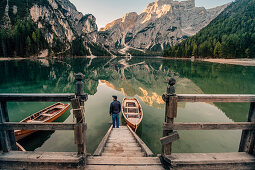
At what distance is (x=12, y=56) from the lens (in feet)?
292

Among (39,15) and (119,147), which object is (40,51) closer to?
(39,15)

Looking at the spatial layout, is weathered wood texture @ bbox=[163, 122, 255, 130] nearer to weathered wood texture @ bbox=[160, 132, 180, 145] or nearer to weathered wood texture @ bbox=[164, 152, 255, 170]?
weathered wood texture @ bbox=[160, 132, 180, 145]

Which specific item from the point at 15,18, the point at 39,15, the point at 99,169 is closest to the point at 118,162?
the point at 99,169

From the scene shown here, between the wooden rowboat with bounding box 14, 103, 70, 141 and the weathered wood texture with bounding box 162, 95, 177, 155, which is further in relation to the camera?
the wooden rowboat with bounding box 14, 103, 70, 141

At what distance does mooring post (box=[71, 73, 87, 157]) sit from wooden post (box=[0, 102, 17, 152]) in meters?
2.46

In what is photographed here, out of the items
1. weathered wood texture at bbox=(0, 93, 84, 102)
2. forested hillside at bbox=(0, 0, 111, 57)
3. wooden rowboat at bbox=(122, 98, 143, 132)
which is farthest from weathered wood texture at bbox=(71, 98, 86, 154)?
forested hillside at bbox=(0, 0, 111, 57)

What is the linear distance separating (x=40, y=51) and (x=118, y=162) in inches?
5213

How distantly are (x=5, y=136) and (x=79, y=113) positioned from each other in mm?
2801

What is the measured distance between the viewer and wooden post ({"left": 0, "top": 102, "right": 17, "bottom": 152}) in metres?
4.17

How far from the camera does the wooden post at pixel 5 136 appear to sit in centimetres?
417

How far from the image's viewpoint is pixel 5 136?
4309mm

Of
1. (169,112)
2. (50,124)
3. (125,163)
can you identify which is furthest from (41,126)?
(169,112)

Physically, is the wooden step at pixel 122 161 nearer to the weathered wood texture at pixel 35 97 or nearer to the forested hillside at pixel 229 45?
the weathered wood texture at pixel 35 97

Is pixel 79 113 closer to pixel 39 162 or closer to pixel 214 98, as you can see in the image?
pixel 39 162
